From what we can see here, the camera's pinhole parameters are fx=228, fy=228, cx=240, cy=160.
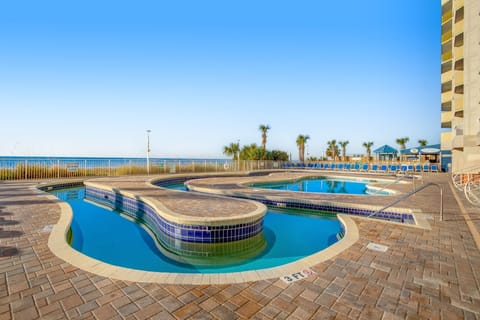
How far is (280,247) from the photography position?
14.9 feet

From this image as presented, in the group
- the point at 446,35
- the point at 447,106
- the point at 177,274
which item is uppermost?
the point at 446,35

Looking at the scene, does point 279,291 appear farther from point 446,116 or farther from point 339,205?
point 446,116

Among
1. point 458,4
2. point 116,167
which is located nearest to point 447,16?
point 458,4

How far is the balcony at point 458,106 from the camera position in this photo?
51.1ft

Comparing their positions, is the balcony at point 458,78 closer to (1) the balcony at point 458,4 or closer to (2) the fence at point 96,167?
(1) the balcony at point 458,4

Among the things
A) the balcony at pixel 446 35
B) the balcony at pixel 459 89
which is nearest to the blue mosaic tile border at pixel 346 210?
the balcony at pixel 459 89

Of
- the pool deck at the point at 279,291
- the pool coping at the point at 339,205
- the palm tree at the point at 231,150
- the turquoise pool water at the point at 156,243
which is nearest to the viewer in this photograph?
the pool deck at the point at 279,291

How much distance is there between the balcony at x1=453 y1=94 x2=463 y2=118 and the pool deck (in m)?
17.5

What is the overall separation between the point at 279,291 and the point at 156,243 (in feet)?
10.6

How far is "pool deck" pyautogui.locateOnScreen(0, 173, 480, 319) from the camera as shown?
187 cm

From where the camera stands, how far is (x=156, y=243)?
4641 millimetres

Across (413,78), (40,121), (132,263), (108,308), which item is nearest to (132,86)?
(40,121)

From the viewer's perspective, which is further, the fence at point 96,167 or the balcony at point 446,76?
the balcony at point 446,76

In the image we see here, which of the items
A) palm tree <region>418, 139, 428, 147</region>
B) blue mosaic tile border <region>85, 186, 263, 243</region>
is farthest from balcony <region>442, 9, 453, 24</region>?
palm tree <region>418, 139, 428, 147</region>
